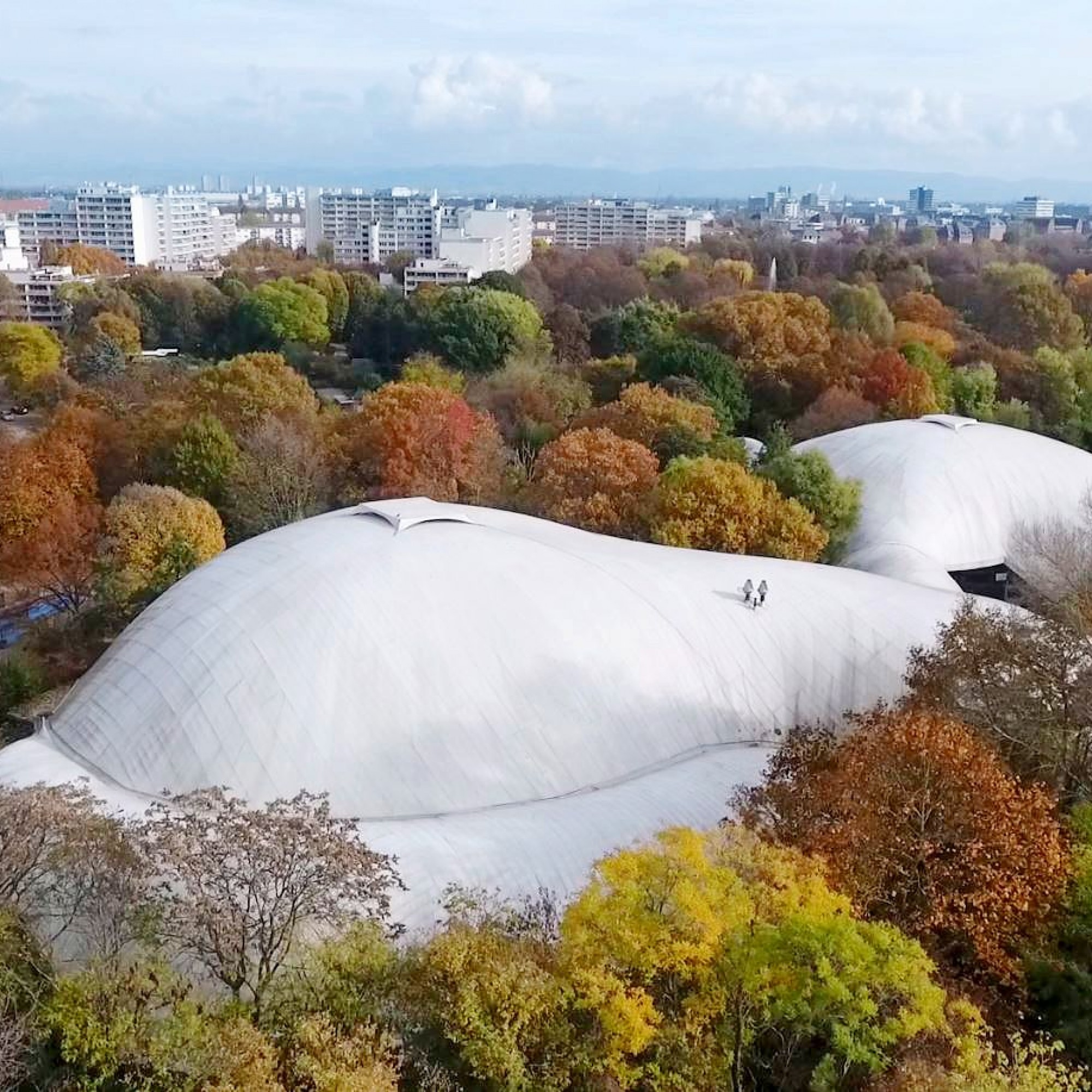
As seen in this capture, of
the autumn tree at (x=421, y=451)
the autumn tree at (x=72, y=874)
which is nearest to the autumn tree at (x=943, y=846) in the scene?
the autumn tree at (x=72, y=874)

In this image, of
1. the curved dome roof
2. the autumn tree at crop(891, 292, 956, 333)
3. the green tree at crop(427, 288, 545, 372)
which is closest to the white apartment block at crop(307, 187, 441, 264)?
the green tree at crop(427, 288, 545, 372)

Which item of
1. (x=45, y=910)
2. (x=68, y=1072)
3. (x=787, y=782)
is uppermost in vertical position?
(x=787, y=782)

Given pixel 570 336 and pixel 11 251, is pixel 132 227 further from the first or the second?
pixel 570 336

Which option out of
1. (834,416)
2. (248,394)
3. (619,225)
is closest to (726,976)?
(248,394)

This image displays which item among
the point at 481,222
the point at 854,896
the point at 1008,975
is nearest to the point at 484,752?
the point at 854,896

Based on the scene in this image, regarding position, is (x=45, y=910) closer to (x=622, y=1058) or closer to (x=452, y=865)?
(x=452, y=865)
